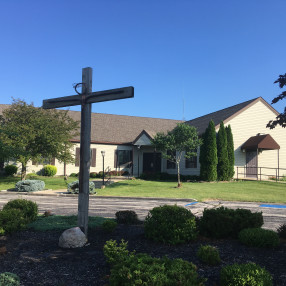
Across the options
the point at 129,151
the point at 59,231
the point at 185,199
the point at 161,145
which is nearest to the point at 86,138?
the point at 59,231

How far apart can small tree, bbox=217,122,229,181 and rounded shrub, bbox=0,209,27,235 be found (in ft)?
67.5

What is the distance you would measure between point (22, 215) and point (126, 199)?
8980 millimetres

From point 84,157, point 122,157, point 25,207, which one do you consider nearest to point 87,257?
point 84,157

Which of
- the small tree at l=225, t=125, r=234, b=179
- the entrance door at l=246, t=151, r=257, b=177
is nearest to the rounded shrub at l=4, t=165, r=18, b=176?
the small tree at l=225, t=125, r=234, b=179

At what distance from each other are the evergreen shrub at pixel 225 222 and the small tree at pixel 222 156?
1942 centimetres

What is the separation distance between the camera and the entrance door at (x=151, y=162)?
3159cm

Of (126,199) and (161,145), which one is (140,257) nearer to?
(126,199)

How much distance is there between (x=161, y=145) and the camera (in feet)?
71.7

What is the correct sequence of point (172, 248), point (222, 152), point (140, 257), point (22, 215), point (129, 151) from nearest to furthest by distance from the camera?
point (140, 257), point (172, 248), point (22, 215), point (222, 152), point (129, 151)

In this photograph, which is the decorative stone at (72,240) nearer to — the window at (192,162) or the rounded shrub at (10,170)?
the window at (192,162)

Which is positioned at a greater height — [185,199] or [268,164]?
[268,164]

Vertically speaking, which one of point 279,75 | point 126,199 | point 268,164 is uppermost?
point 279,75

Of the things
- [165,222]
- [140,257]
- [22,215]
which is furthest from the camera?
[22,215]

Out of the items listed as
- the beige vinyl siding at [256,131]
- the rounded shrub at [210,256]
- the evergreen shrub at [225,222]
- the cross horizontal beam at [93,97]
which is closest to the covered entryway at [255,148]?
the beige vinyl siding at [256,131]
